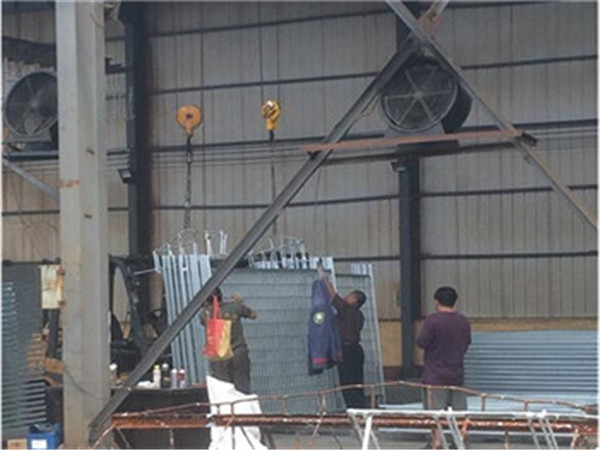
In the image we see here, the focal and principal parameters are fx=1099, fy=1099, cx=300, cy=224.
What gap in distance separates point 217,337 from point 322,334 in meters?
1.71

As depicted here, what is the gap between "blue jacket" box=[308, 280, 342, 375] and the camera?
11344mm

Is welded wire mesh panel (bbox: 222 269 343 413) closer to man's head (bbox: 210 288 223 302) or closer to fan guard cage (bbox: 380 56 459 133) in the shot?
man's head (bbox: 210 288 223 302)

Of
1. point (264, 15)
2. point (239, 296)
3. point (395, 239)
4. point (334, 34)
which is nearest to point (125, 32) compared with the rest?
point (264, 15)

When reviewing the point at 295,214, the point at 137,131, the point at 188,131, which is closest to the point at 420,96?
the point at 295,214

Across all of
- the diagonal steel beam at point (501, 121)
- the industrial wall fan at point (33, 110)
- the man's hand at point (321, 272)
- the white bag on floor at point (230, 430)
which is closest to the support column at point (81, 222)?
the white bag on floor at point (230, 430)

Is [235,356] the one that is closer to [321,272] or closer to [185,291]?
[185,291]

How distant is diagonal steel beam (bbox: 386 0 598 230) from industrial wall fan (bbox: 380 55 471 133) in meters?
0.73

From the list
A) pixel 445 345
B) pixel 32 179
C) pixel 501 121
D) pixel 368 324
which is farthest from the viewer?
pixel 32 179

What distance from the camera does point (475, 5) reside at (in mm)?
13938

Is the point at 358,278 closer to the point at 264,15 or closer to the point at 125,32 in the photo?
the point at 264,15

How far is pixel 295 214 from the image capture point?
1502 centimetres

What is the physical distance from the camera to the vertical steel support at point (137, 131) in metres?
15.7

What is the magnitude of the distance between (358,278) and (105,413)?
5.18 metres

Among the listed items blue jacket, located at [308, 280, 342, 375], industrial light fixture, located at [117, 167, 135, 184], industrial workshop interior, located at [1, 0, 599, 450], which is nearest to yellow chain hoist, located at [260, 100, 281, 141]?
industrial workshop interior, located at [1, 0, 599, 450]
